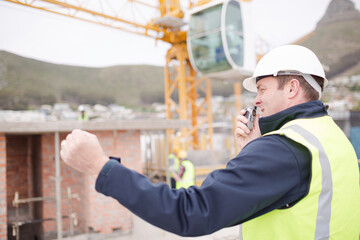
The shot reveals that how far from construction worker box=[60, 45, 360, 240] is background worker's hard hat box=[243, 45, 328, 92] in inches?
5.2

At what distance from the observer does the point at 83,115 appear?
24.4ft

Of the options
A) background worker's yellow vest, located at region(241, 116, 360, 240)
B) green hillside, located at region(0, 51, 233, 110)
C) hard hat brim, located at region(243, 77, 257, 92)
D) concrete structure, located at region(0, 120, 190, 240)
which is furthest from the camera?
green hillside, located at region(0, 51, 233, 110)

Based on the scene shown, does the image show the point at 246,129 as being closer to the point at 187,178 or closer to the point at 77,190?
the point at 77,190

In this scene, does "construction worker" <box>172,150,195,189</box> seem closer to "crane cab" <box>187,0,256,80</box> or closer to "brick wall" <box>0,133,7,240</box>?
"brick wall" <box>0,133,7,240</box>

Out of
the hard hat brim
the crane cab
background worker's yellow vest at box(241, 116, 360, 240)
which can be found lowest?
background worker's yellow vest at box(241, 116, 360, 240)

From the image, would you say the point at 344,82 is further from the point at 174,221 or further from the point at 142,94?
the point at 174,221

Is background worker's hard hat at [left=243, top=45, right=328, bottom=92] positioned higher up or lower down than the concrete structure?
higher up

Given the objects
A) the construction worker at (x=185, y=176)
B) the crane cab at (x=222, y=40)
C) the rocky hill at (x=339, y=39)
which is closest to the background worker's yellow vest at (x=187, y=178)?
the construction worker at (x=185, y=176)

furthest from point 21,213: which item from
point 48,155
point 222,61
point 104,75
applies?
point 104,75

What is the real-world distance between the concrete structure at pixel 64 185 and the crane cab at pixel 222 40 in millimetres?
10542

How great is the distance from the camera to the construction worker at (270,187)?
991mm

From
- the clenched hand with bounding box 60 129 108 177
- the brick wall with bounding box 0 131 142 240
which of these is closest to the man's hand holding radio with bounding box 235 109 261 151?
the clenched hand with bounding box 60 129 108 177

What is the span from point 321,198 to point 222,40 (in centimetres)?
1636

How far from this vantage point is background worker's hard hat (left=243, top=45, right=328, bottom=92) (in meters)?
1.35
